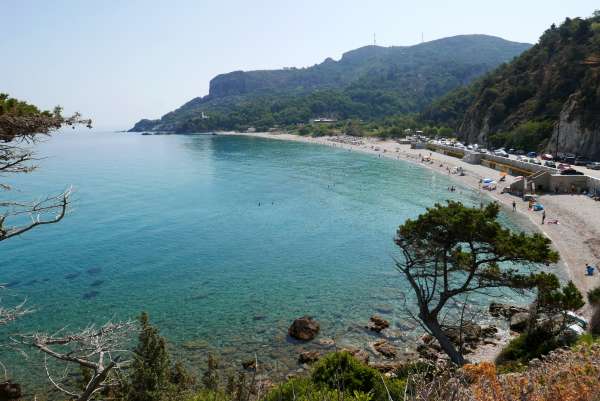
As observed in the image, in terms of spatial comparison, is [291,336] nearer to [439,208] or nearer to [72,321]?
[439,208]

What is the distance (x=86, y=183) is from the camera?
82.6 meters

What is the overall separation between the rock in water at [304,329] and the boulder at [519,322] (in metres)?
12.0

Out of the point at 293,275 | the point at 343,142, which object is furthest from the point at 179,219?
the point at 343,142

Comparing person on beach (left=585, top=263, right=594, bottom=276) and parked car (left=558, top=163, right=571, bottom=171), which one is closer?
person on beach (left=585, top=263, right=594, bottom=276)

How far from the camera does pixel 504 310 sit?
2758 cm

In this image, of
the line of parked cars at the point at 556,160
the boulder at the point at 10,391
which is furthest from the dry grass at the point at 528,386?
the line of parked cars at the point at 556,160

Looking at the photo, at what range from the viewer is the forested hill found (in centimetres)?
6338

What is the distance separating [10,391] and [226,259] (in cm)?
2159

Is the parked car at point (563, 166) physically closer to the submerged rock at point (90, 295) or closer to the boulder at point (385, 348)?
the boulder at point (385, 348)

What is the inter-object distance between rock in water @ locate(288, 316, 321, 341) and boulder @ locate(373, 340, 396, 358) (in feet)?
12.5

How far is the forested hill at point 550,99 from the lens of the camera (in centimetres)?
6338

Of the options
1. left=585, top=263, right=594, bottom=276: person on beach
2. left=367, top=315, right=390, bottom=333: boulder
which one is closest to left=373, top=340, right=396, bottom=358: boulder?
left=367, top=315, right=390, bottom=333: boulder

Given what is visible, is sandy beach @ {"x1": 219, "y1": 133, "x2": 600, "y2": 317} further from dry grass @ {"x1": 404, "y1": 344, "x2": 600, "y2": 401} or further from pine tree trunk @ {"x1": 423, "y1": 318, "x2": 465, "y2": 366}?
dry grass @ {"x1": 404, "y1": 344, "x2": 600, "y2": 401}

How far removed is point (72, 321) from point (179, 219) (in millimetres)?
27405
